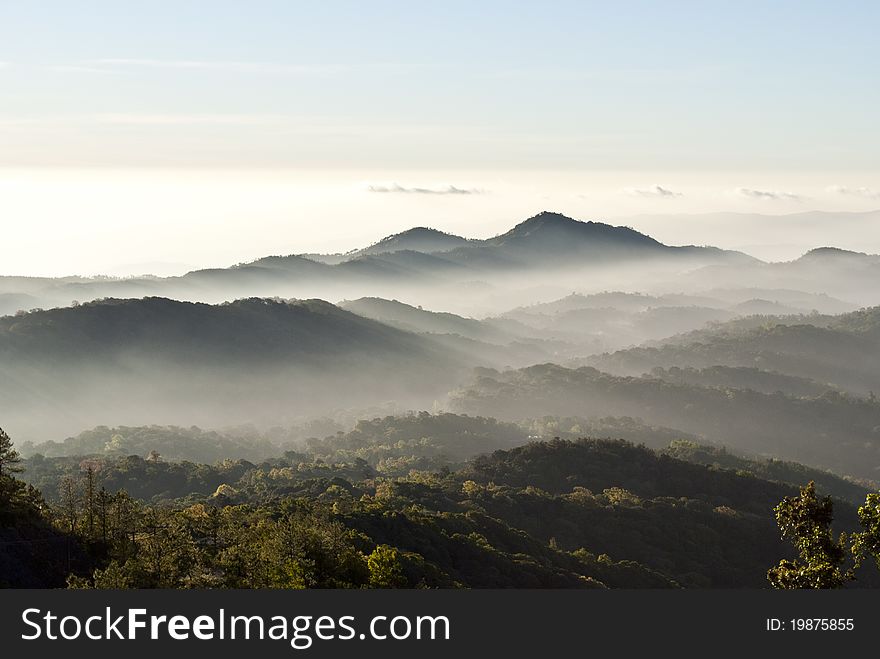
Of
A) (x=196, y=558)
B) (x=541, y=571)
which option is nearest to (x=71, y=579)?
(x=196, y=558)

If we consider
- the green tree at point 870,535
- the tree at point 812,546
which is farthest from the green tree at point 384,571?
the green tree at point 870,535

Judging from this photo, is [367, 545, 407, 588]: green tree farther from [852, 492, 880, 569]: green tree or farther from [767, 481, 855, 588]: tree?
[852, 492, 880, 569]: green tree

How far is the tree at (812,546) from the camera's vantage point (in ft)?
209

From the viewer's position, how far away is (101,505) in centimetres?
10619

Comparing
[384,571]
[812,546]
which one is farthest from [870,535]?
[384,571]

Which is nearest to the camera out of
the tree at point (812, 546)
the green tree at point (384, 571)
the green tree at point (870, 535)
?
the green tree at point (870, 535)

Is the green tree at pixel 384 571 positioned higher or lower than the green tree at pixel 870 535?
lower

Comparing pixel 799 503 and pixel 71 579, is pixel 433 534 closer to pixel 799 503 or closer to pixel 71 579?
pixel 71 579

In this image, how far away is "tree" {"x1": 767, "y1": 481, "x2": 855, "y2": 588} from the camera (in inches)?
2512

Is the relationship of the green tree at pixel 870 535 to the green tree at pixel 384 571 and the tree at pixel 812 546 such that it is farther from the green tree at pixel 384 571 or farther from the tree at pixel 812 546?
the green tree at pixel 384 571

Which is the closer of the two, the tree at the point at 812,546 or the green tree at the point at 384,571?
the tree at the point at 812,546

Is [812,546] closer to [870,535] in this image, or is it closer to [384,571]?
[870,535]

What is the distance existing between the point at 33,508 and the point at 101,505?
710 centimetres

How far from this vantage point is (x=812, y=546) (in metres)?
65.0
